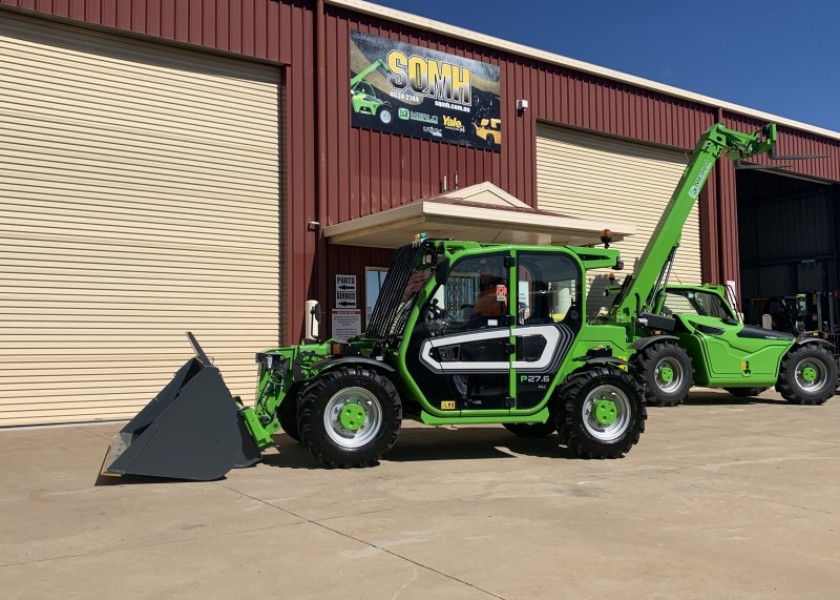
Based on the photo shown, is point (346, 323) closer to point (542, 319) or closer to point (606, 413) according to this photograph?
point (542, 319)

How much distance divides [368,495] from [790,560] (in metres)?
3.16

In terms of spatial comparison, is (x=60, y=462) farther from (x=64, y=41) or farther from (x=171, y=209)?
(x=64, y=41)

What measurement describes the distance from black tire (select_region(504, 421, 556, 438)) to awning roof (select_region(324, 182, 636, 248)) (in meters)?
3.87

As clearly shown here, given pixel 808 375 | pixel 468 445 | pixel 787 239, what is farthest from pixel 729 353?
pixel 787 239

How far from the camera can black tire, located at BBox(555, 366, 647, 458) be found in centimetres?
770

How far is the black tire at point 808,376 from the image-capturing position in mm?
13562

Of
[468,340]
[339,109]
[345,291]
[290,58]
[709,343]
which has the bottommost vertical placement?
[709,343]

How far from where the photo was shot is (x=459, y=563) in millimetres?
4367

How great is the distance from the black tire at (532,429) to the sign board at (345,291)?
511 cm

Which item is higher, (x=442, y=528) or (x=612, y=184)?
(x=612, y=184)

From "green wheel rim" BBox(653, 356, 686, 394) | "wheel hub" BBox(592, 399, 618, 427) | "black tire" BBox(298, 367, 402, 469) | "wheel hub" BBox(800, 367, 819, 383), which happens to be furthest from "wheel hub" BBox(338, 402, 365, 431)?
"wheel hub" BBox(800, 367, 819, 383)

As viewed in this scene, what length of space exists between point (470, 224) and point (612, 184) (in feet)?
22.6

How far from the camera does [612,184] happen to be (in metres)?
17.7

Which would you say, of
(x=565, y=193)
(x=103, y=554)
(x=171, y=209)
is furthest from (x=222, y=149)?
(x=103, y=554)
